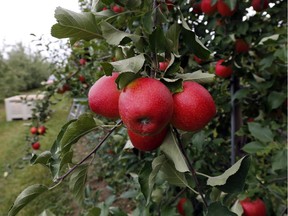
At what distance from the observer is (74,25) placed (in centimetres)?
50

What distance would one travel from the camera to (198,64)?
142 centimetres

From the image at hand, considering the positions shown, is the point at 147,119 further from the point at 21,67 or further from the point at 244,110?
the point at 21,67

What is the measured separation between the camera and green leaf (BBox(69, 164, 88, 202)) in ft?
1.91

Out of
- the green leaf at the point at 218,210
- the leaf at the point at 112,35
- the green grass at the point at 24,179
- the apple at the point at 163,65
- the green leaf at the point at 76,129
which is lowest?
the green grass at the point at 24,179

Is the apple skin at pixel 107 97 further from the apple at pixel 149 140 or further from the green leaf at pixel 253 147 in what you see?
the green leaf at pixel 253 147

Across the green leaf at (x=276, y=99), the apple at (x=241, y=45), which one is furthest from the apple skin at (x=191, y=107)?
the apple at (x=241, y=45)

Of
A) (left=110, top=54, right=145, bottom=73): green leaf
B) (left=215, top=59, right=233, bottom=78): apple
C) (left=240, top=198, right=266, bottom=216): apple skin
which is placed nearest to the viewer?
(left=110, top=54, right=145, bottom=73): green leaf

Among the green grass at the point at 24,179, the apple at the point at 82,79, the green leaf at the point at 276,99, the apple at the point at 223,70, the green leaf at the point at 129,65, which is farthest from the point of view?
the green grass at the point at 24,179

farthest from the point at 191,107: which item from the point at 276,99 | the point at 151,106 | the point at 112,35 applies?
the point at 276,99

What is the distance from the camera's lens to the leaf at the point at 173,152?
48 cm

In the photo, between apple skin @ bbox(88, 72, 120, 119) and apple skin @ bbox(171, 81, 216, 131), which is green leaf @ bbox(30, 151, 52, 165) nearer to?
apple skin @ bbox(88, 72, 120, 119)

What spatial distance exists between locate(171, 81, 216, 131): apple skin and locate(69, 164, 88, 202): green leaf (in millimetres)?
206

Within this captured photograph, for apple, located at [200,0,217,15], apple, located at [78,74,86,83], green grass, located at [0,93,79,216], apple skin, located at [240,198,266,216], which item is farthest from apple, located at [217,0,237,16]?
green grass, located at [0,93,79,216]

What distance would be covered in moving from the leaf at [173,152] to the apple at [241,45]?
3.32 ft
